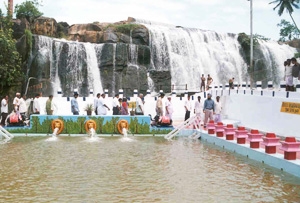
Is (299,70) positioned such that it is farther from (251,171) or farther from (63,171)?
(63,171)

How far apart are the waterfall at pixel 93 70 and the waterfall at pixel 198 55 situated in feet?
16.4

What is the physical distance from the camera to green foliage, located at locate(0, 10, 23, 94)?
31.3 metres

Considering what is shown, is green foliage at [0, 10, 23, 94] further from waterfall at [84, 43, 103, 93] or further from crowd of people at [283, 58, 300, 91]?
crowd of people at [283, 58, 300, 91]

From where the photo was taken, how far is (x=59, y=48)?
34219 mm

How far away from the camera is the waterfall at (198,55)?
38.5m

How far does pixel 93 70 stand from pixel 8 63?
6.29m

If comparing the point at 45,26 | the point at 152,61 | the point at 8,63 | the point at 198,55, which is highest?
the point at 45,26

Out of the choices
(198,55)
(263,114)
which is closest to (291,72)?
(263,114)

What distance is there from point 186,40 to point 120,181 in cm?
3201

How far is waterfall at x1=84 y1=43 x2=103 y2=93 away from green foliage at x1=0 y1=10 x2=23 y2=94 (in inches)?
201

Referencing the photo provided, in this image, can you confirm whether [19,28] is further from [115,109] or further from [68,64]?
[115,109]

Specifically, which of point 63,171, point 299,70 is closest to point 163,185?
point 63,171

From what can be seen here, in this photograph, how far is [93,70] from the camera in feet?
115

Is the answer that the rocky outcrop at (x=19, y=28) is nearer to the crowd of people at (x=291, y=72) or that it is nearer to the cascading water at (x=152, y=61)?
the cascading water at (x=152, y=61)
